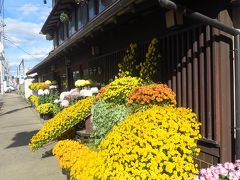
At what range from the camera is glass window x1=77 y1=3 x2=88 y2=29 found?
50.8 feet

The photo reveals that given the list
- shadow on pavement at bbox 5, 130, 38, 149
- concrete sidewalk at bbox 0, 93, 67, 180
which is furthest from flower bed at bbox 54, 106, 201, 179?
shadow on pavement at bbox 5, 130, 38, 149

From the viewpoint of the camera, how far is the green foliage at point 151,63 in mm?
6805

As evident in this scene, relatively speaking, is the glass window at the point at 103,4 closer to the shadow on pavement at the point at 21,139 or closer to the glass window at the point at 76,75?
the glass window at the point at 76,75

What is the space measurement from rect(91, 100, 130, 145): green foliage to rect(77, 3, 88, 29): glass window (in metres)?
8.53

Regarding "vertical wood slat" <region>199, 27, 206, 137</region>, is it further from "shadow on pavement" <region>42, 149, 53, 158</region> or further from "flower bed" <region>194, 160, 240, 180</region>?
"shadow on pavement" <region>42, 149, 53, 158</region>

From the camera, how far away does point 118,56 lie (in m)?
9.25

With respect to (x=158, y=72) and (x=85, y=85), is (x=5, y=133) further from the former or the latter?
(x=158, y=72)

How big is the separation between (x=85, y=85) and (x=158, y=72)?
5377 millimetres

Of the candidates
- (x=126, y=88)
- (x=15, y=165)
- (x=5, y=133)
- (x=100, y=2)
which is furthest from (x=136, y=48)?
(x=5, y=133)

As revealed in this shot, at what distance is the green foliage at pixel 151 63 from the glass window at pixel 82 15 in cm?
861

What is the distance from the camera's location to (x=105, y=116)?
23.3 ft

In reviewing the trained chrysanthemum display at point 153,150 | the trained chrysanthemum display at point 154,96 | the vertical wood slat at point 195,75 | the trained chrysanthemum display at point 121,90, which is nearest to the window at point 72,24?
the trained chrysanthemum display at point 121,90

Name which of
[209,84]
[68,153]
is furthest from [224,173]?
[68,153]

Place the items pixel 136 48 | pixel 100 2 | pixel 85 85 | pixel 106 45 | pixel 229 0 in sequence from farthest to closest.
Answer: pixel 100 2, pixel 85 85, pixel 106 45, pixel 136 48, pixel 229 0
